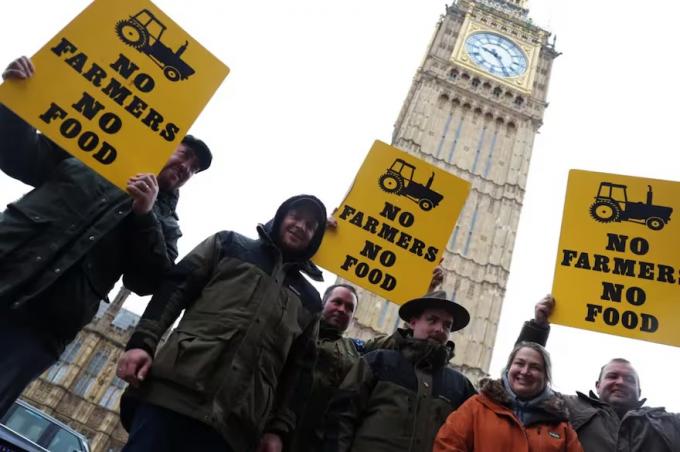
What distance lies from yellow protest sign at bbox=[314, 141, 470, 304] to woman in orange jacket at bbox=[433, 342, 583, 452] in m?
1.12

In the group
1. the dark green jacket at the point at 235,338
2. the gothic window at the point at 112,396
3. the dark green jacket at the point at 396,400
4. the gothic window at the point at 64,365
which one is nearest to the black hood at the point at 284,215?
the dark green jacket at the point at 235,338

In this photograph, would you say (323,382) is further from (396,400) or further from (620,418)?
(620,418)

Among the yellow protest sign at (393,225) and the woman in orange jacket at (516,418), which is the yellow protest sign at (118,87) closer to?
the yellow protest sign at (393,225)

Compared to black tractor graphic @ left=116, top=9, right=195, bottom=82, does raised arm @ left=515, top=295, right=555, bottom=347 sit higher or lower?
lower

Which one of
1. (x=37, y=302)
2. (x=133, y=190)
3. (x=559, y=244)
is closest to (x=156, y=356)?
(x=37, y=302)

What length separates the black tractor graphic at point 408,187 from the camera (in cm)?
Answer: 404

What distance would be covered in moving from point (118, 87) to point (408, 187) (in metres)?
2.34

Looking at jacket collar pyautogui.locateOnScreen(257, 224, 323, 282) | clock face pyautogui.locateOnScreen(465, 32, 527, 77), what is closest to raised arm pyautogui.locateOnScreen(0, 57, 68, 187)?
jacket collar pyautogui.locateOnScreen(257, 224, 323, 282)

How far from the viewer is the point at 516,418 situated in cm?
235

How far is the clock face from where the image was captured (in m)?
30.7

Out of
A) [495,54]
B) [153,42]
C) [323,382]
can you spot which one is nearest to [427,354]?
[323,382]

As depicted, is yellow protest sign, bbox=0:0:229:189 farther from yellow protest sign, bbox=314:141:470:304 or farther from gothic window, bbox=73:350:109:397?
gothic window, bbox=73:350:109:397

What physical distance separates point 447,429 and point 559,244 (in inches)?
74.9

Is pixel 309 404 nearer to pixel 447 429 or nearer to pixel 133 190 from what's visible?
pixel 447 429
